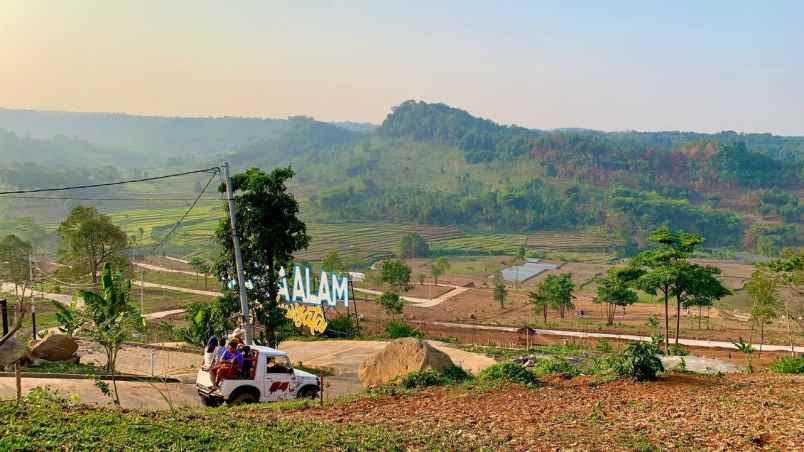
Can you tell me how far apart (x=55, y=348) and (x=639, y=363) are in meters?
17.2

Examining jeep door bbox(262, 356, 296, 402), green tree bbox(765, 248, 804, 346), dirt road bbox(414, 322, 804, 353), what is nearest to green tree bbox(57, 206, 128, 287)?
dirt road bbox(414, 322, 804, 353)

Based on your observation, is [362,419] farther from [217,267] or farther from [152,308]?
[152,308]

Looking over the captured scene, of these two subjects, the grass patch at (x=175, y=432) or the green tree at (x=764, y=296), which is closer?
the grass patch at (x=175, y=432)

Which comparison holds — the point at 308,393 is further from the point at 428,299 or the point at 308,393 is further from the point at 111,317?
the point at 428,299

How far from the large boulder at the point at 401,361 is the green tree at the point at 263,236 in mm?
8196

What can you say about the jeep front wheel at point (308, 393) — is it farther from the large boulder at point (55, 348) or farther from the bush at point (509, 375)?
the large boulder at point (55, 348)

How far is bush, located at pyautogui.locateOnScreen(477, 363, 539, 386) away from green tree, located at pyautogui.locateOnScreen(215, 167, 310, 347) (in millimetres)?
10878

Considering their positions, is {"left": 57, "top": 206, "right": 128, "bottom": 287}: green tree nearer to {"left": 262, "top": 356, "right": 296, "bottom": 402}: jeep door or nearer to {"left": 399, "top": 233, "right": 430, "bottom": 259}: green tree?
{"left": 262, "top": 356, "right": 296, "bottom": 402}: jeep door

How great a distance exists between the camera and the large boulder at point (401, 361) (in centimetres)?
1577

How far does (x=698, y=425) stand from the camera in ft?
35.5

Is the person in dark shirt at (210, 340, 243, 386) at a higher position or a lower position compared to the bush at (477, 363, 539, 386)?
higher

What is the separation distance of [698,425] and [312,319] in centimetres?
2659

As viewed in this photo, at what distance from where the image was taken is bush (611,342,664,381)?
48.0 feet

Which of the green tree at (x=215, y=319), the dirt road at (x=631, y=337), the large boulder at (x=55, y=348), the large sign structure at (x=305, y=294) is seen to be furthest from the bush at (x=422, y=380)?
the dirt road at (x=631, y=337)
